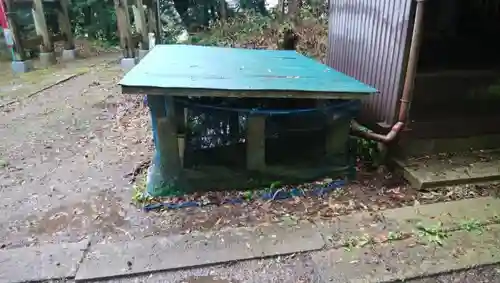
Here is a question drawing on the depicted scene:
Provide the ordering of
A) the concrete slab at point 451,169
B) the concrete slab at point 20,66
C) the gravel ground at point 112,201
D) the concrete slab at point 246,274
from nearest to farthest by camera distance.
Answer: the concrete slab at point 246,274 < the gravel ground at point 112,201 < the concrete slab at point 451,169 < the concrete slab at point 20,66

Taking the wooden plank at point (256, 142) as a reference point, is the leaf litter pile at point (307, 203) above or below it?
below

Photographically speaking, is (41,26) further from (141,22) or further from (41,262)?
(41,262)

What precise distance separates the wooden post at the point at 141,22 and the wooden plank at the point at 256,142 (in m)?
7.22

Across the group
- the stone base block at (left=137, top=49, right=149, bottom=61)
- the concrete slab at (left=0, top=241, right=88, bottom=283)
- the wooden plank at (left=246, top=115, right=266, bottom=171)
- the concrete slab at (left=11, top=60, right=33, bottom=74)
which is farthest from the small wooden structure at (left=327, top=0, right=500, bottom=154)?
the concrete slab at (left=11, top=60, right=33, bottom=74)

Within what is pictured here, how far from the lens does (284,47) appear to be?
267 inches

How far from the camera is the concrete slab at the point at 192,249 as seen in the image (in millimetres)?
2566

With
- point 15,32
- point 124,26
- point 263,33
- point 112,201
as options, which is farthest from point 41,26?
point 112,201

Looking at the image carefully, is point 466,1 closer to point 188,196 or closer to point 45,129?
point 188,196

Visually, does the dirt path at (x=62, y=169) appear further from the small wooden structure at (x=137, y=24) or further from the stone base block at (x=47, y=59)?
the stone base block at (x=47, y=59)

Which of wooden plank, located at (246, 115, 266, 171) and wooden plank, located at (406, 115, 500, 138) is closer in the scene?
wooden plank, located at (246, 115, 266, 171)

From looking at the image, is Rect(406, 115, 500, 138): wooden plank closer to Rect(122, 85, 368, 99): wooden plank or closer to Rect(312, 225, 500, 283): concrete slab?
Rect(122, 85, 368, 99): wooden plank

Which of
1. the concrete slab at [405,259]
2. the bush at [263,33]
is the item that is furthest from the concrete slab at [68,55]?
the concrete slab at [405,259]

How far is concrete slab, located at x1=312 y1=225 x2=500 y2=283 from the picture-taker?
2484mm

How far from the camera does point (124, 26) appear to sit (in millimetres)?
8719
